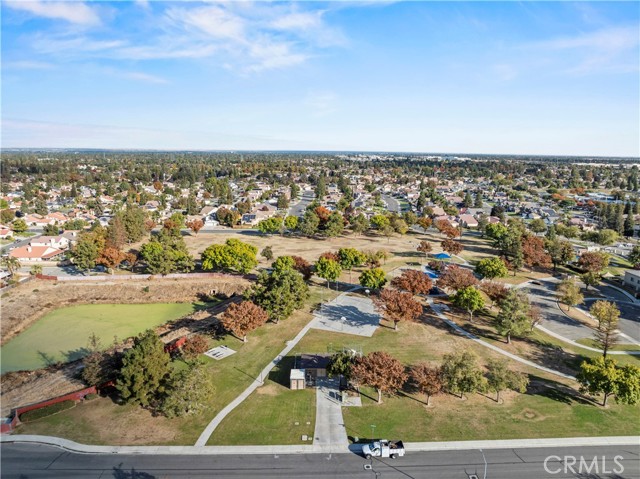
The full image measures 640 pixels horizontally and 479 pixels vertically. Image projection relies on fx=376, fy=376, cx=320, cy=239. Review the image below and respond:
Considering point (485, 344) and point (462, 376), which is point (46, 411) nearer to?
point (462, 376)

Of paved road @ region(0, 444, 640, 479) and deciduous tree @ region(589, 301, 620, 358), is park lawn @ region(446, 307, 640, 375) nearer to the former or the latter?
deciduous tree @ region(589, 301, 620, 358)

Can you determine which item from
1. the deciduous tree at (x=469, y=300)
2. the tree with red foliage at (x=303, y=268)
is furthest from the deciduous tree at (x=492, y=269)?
the tree with red foliage at (x=303, y=268)

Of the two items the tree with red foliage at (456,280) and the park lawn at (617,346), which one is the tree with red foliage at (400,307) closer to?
the tree with red foliage at (456,280)

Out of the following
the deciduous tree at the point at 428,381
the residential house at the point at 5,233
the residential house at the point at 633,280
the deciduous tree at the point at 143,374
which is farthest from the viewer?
the residential house at the point at 5,233

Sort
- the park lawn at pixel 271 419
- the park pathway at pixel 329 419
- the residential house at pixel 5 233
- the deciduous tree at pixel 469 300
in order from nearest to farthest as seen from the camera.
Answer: the park pathway at pixel 329 419, the park lawn at pixel 271 419, the deciduous tree at pixel 469 300, the residential house at pixel 5 233

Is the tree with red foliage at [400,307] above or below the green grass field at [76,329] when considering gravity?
above

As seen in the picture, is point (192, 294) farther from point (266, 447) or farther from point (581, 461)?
point (581, 461)
